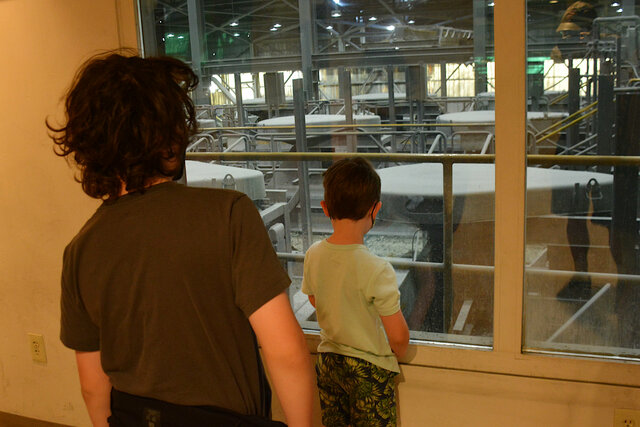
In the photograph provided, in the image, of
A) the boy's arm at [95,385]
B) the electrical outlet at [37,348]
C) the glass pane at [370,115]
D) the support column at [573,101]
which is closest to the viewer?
the boy's arm at [95,385]

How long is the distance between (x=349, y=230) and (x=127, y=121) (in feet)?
2.55

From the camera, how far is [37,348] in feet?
7.48

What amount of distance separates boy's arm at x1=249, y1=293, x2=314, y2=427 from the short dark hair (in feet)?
1.99

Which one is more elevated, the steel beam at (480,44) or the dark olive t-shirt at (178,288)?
the steel beam at (480,44)

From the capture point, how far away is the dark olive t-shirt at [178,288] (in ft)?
3.00

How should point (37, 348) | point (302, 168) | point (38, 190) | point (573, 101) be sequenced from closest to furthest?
point (573, 101) < point (302, 168) < point (38, 190) < point (37, 348)

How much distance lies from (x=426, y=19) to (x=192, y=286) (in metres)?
1.20

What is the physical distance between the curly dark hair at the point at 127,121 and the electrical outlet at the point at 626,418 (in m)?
1.28

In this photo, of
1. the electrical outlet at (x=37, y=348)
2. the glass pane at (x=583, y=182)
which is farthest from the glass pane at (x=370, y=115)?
the electrical outlet at (x=37, y=348)

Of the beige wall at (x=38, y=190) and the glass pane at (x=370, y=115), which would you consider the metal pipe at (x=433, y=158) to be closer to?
the glass pane at (x=370, y=115)

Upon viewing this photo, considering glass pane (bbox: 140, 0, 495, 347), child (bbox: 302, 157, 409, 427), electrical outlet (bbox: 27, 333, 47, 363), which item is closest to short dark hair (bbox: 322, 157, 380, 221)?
child (bbox: 302, 157, 409, 427)

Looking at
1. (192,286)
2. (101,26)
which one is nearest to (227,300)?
(192,286)

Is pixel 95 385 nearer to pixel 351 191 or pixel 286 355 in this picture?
pixel 286 355

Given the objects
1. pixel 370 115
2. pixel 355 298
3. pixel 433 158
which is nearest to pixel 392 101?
pixel 370 115
